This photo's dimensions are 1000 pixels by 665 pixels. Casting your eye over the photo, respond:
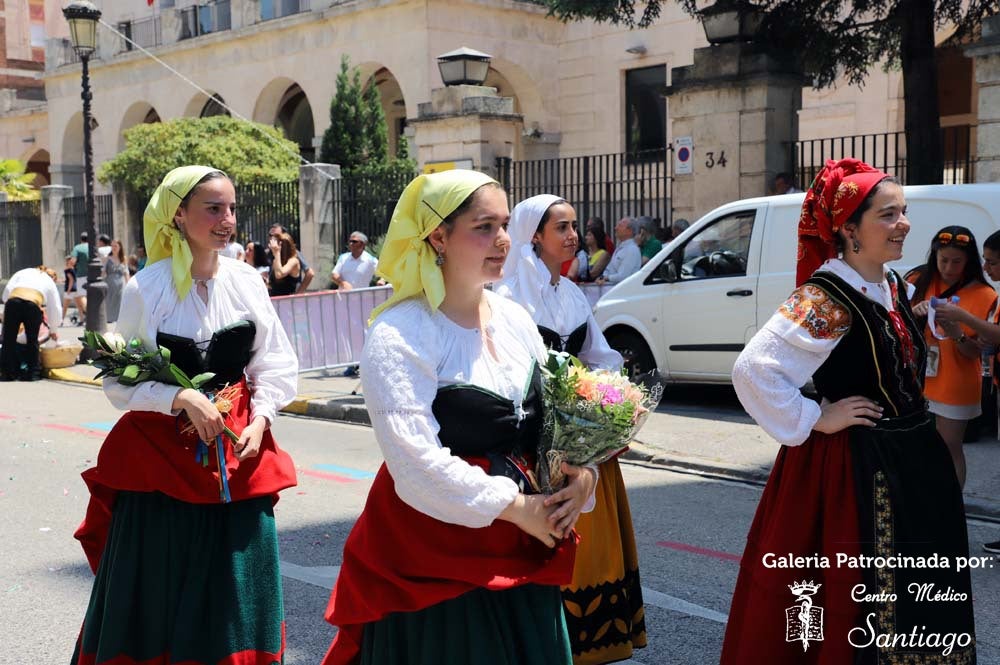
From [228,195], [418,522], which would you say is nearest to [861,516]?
[418,522]

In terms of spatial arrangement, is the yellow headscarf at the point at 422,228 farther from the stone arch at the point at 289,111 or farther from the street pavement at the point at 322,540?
the stone arch at the point at 289,111

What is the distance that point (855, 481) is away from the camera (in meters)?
3.63

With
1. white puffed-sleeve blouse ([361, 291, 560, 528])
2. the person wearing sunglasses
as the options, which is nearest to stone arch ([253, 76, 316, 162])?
the person wearing sunglasses

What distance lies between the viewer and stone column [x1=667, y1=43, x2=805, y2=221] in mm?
13711

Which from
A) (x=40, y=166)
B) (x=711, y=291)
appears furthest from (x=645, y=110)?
(x=40, y=166)

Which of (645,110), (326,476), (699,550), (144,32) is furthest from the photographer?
(144,32)

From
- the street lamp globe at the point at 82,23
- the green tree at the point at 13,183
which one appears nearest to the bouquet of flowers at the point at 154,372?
the street lamp globe at the point at 82,23

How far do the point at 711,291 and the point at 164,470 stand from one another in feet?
24.6

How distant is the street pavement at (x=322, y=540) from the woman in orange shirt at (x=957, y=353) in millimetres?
712

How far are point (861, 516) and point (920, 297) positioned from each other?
3.49m

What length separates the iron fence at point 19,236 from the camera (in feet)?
98.1

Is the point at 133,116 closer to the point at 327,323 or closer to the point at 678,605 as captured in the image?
the point at 327,323

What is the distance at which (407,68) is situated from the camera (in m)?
26.5

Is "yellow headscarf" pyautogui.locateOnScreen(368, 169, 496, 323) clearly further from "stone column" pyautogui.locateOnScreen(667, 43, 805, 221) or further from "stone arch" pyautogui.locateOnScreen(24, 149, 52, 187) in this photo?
"stone arch" pyautogui.locateOnScreen(24, 149, 52, 187)
